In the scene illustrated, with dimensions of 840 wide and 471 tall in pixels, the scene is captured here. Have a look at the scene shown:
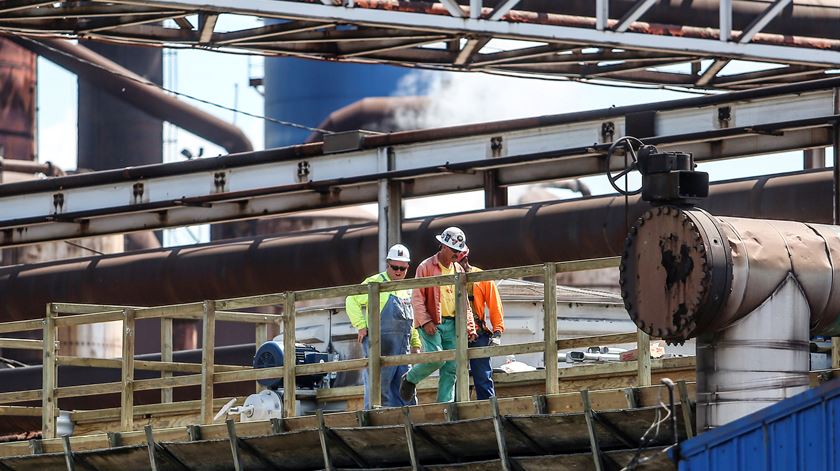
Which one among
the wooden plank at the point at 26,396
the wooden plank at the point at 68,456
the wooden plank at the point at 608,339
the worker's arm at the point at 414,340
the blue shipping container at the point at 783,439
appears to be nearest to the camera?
the blue shipping container at the point at 783,439

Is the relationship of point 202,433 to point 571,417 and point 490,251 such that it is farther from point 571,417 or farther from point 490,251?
point 490,251

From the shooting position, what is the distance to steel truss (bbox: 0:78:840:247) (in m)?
16.8

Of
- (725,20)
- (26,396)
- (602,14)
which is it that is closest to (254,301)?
(26,396)

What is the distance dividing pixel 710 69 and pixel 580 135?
177 inches

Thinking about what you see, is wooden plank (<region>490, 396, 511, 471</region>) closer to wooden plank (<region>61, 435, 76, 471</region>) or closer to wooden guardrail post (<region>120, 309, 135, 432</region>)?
wooden guardrail post (<region>120, 309, 135, 432</region>)

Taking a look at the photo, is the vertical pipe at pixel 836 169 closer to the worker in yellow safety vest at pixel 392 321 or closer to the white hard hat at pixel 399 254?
the worker in yellow safety vest at pixel 392 321

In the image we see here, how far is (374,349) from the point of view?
40.2 feet

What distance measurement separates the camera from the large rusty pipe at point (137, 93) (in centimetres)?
3694

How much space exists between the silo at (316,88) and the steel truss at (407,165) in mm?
19835

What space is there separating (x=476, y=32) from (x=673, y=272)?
8910 millimetres

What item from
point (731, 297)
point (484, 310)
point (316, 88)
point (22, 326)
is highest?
point (316, 88)

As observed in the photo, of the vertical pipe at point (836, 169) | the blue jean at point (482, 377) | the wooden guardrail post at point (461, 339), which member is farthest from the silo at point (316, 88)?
the wooden guardrail post at point (461, 339)

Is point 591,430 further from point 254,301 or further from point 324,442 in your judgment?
point 254,301

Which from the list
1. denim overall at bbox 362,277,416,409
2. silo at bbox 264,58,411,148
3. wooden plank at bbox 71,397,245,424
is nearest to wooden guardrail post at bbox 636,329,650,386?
denim overall at bbox 362,277,416,409
